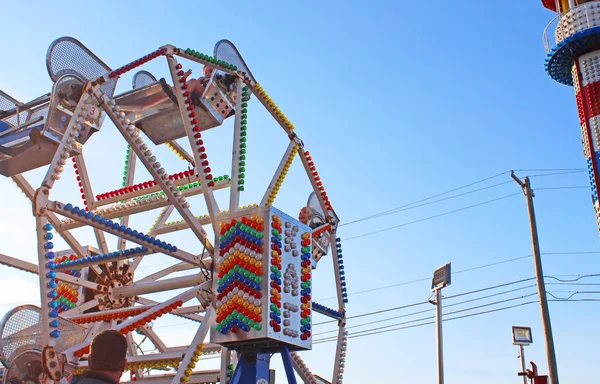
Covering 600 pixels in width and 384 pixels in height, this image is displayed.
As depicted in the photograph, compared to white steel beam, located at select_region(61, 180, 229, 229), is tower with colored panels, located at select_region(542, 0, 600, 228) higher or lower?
higher

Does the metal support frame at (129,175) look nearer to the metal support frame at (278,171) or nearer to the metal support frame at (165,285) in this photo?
the metal support frame at (165,285)

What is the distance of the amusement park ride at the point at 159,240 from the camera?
962 centimetres

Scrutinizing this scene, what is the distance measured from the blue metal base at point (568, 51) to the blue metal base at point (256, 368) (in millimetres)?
19011

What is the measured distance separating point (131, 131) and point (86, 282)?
3.43m

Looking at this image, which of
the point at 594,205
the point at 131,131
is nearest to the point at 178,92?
the point at 131,131

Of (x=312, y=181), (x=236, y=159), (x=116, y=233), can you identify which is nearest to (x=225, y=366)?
A: (x=116, y=233)

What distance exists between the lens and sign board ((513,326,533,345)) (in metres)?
18.6

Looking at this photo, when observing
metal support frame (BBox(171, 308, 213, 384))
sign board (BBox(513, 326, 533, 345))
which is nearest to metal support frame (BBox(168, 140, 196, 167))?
metal support frame (BBox(171, 308, 213, 384))

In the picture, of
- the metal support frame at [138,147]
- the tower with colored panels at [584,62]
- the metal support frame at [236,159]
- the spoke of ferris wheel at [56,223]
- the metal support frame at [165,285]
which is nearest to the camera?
the metal support frame at [138,147]

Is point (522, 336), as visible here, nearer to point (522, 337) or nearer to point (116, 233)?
point (522, 337)

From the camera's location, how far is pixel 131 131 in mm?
10516

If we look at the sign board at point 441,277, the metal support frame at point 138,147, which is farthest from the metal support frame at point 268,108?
the sign board at point 441,277

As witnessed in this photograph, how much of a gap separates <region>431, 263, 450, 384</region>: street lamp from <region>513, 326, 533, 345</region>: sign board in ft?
10.2

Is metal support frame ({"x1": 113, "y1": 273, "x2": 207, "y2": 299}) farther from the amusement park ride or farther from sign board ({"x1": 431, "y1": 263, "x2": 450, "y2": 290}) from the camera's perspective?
sign board ({"x1": 431, "y1": 263, "x2": 450, "y2": 290})
